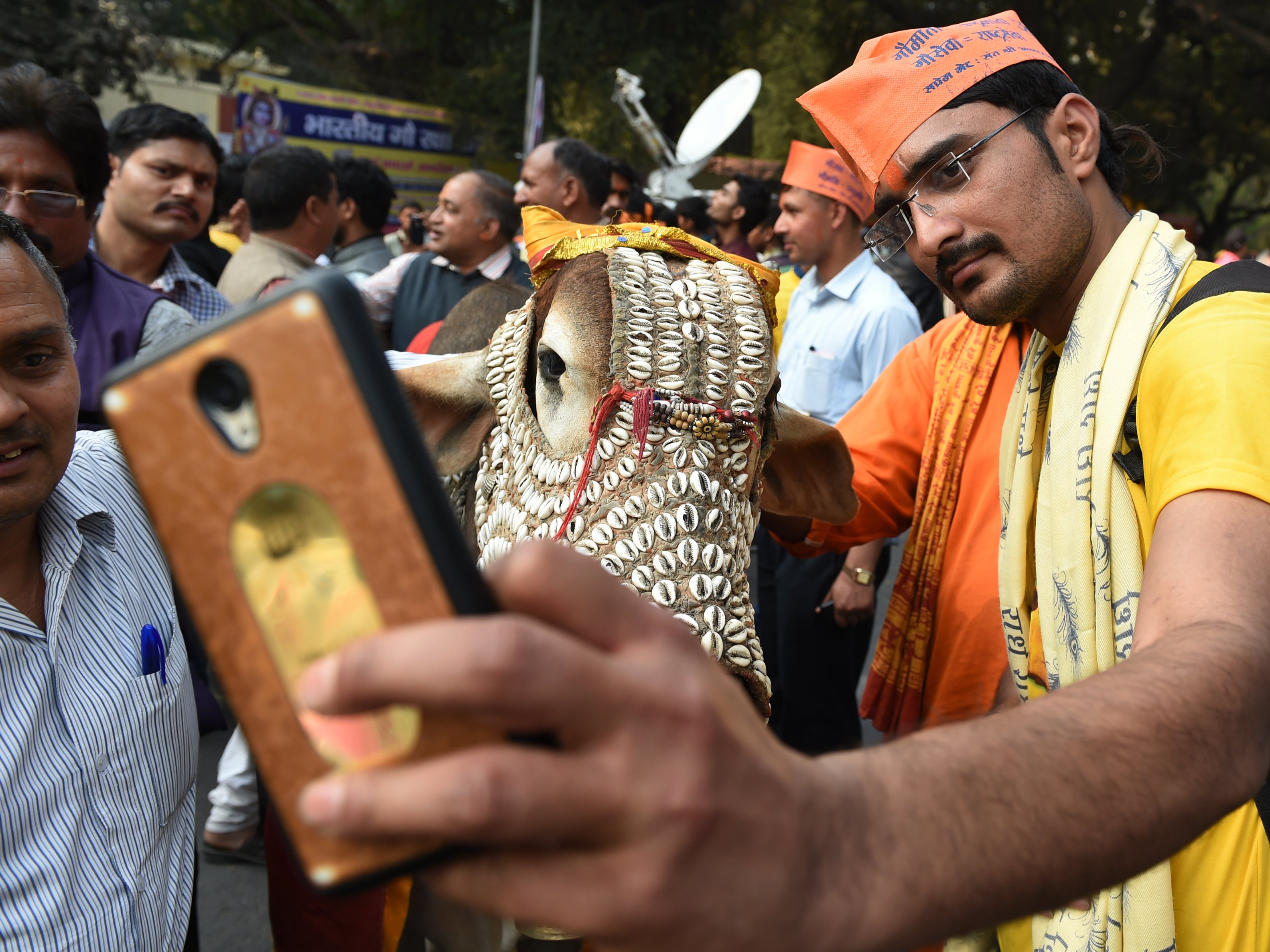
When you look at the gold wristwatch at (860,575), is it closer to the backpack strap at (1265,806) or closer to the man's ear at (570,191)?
the backpack strap at (1265,806)

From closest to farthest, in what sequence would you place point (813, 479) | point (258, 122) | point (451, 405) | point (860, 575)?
point (451, 405) → point (813, 479) → point (860, 575) → point (258, 122)

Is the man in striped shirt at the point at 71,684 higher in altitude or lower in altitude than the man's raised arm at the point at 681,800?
lower

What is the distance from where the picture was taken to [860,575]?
382 cm

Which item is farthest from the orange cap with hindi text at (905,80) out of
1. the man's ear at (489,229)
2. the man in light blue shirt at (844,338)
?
the man's ear at (489,229)

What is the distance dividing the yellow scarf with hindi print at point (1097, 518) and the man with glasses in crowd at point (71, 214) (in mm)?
2630

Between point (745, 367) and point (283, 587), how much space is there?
4.66 feet

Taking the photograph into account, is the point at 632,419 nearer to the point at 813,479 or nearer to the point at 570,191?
the point at 813,479

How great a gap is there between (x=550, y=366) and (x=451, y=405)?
1.22 ft

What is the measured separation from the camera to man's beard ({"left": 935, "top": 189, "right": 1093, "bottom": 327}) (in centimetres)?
201

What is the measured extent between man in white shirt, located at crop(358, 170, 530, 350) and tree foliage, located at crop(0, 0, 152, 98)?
393 inches

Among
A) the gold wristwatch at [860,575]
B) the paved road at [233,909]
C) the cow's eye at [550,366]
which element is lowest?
the paved road at [233,909]

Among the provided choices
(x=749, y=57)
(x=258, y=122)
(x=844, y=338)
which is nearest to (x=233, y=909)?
(x=844, y=338)

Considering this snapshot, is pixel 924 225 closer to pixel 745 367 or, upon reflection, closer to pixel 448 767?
pixel 745 367

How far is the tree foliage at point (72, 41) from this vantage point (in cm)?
1273
